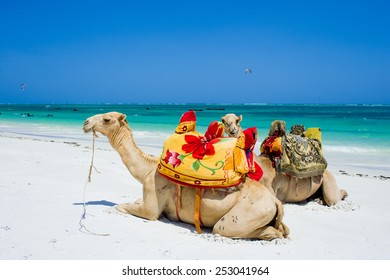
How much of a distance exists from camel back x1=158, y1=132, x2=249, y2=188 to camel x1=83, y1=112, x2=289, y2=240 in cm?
16

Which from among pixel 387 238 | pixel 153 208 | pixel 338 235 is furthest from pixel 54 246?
pixel 387 238

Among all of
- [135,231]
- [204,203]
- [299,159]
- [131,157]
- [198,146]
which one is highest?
[198,146]

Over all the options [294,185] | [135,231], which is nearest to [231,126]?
[294,185]

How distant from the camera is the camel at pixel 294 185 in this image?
657 centimetres

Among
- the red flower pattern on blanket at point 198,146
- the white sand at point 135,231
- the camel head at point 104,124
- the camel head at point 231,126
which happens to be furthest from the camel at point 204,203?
the camel head at point 231,126

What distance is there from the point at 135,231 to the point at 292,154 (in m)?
2.90

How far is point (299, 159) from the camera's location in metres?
6.56

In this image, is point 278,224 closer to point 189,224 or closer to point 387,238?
point 189,224

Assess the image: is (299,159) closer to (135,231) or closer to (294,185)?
(294,185)

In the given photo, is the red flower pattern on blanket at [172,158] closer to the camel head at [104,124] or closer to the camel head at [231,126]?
the camel head at [104,124]

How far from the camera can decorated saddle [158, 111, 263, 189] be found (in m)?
4.76

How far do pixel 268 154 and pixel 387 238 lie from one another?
7.13 feet

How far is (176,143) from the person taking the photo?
203 inches

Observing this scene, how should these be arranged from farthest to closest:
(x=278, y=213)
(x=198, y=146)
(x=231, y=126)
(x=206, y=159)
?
(x=231, y=126) → (x=198, y=146) → (x=206, y=159) → (x=278, y=213)
